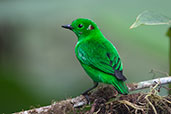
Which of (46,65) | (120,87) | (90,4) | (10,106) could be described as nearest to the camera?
(120,87)

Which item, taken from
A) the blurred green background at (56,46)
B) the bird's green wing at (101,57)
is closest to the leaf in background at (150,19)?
the bird's green wing at (101,57)

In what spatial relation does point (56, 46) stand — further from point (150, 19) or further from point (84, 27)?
point (150, 19)

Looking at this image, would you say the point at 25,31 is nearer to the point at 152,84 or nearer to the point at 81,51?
the point at 81,51

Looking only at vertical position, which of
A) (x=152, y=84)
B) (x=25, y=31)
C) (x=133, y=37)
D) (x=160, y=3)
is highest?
(x=25, y=31)

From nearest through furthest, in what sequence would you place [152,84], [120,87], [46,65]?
[120,87], [152,84], [46,65]

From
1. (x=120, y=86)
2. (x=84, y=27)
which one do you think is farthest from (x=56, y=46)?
(x=120, y=86)

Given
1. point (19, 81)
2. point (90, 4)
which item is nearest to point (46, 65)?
point (19, 81)

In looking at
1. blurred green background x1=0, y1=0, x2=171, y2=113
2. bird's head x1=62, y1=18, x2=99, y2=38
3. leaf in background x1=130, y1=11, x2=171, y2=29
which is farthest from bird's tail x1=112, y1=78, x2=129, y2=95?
→ blurred green background x1=0, y1=0, x2=171, y2=113
